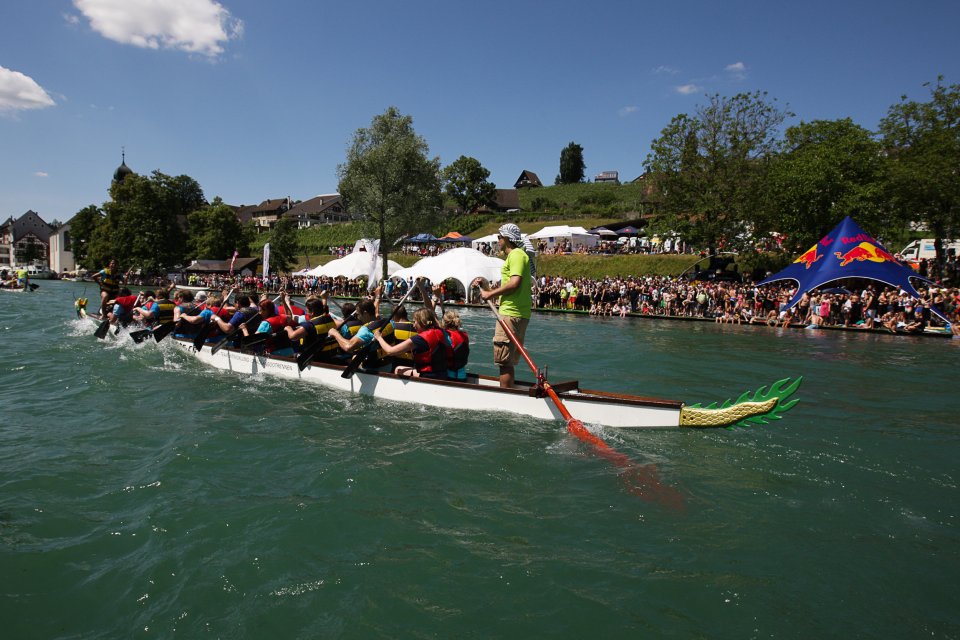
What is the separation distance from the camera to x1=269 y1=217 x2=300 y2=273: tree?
57906mm

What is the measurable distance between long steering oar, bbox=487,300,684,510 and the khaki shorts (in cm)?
10

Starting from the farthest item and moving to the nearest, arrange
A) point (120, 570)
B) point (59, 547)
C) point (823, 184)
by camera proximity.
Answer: point (823, 184)
point (59, 547)
point (120, 570)

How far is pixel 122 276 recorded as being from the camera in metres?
57.2

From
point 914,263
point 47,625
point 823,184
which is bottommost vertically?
point 47,625

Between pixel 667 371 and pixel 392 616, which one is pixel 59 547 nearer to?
pixel 392 616

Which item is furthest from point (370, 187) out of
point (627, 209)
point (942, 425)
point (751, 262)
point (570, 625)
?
point (570, 625)

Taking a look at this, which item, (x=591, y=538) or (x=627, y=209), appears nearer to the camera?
(x=591, y=538)

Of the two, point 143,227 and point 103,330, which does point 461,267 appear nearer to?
point 103,330

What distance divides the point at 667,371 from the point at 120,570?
33.6 ft

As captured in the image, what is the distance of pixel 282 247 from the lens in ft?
193

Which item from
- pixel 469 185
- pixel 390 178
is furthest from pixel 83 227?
pixel 390 178

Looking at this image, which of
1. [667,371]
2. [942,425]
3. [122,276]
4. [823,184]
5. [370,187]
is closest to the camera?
[942,425]

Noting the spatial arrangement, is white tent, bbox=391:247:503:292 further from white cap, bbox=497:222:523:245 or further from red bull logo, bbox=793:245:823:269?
white cap, bbox=497:222:523:245

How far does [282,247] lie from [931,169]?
52193 millimetres
